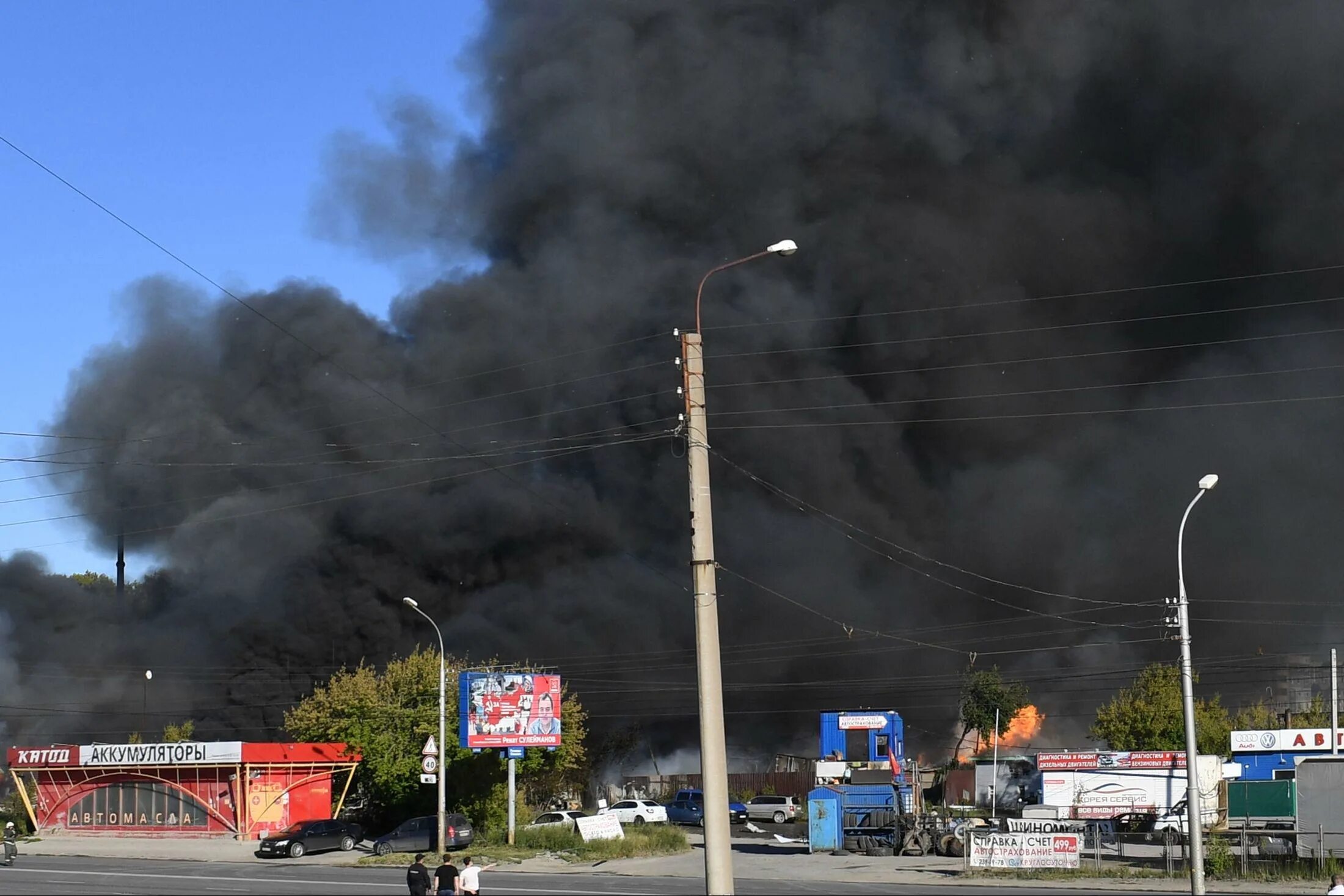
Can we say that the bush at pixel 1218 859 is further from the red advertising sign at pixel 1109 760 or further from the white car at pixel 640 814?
the white car at pixel 640 814

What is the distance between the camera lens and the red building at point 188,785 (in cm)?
4672

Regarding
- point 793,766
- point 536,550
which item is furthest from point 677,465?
point 793,766

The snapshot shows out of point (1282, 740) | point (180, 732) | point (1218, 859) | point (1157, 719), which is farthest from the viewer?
point (180, 732)

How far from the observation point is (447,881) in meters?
19.2

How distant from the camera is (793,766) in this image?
70.7 metres

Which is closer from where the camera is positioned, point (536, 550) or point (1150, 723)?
point (1150, 723)

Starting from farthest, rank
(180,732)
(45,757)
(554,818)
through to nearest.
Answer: (180,732)
(45,757)
(554,818)

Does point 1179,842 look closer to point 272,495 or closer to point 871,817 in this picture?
point 871,817

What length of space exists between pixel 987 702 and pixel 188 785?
133ft

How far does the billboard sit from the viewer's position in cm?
4028

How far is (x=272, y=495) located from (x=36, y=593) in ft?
46.2

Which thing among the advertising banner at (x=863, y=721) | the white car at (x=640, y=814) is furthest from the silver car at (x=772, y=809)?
the advertising banner at (x=863, y=721)

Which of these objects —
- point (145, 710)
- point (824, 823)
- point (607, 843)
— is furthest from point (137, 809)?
point (824, 823)

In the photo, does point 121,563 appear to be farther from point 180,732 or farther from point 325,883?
point 325,883
